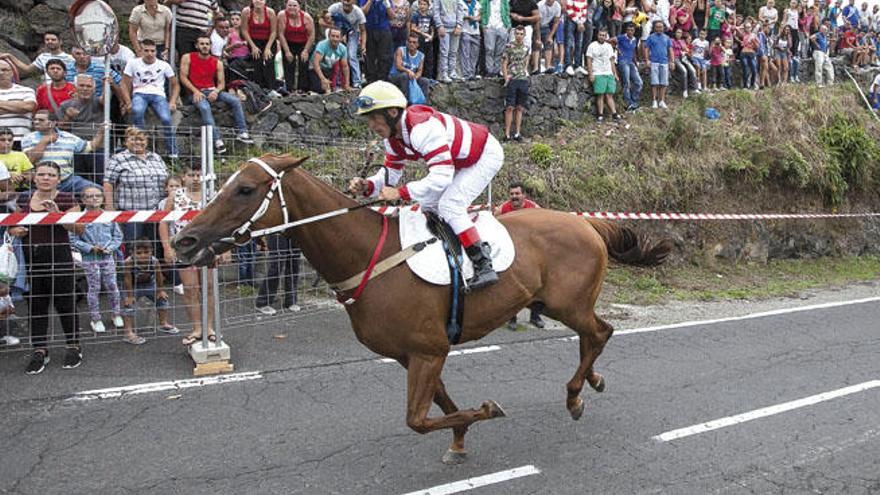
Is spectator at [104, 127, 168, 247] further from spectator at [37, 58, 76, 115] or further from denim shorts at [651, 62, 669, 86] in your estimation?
denim shorts at [651, 62, 669, 86]

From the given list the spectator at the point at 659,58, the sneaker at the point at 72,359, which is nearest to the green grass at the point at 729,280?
the spectator at the point at 659,58

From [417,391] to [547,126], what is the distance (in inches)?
479

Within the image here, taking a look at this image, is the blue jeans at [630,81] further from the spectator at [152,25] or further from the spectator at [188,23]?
the spectator at [152,25]

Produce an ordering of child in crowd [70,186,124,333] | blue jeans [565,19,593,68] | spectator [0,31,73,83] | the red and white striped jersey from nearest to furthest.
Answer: the red and white striped jersey
child in crowd [70,186,124,333]
spectator [0,31,73,83]
blue jeans [565,19,593,68]

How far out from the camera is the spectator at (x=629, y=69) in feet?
56.3

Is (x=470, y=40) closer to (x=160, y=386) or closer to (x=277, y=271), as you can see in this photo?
(x=277, y=271)

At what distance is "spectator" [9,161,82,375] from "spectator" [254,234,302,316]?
2.07 metres

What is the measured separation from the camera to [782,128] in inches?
666

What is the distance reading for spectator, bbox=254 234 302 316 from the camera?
873 centimetres

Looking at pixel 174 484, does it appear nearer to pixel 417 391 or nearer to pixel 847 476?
pixel 417 391

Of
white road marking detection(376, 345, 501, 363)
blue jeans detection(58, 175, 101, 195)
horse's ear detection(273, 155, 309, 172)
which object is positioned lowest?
white road marking detection(376, 345, 501, 363)

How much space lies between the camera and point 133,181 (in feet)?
27.5

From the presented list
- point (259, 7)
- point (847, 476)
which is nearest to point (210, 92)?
point (259, 7)

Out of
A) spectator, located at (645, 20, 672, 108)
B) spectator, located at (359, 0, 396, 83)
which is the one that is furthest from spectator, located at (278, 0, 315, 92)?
spectator, located at (645, 20, 672, 108)
